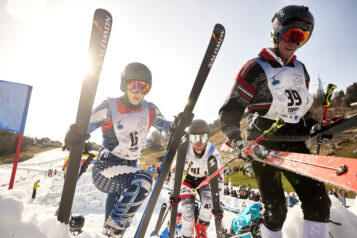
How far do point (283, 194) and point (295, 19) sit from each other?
2000 mm

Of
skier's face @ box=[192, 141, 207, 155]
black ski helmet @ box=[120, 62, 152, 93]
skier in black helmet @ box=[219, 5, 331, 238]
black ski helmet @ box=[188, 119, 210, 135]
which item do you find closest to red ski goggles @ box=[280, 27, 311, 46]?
skier in black helmet @ box=[219, 5, 331, 238]

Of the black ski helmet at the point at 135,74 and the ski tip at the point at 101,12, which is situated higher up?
the ski tip at the point at 101,12

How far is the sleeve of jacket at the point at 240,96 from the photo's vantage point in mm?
2176

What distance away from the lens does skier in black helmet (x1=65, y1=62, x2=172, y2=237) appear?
257 cm

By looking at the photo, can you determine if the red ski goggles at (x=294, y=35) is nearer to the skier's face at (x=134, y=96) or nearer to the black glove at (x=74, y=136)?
the skier's face at (x=134, y=96)

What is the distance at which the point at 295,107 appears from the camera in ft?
7.06

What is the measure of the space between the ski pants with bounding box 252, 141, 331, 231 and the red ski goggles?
48.6 inches

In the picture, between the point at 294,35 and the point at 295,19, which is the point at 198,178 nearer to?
the point at 294,35

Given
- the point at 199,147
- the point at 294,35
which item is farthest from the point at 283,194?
the point at 199,147

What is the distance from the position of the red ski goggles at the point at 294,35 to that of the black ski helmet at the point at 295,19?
0.04 m

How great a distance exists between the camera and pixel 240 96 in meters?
2.20

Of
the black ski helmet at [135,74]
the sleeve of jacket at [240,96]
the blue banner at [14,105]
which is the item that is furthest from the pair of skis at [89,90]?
the blue banner at [14,105]

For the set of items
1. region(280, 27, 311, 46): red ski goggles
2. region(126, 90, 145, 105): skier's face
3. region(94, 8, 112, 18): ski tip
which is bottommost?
region(126, 90, 145, 105): skier's face

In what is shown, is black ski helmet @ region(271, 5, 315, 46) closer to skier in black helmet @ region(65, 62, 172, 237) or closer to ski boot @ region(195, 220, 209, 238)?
skier in black helmet @ region(65, 62, 172, 237)
